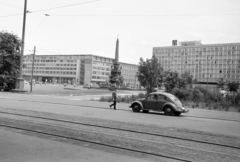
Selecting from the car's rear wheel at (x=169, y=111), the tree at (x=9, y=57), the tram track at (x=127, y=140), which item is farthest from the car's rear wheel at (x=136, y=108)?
the tree at (x=9, y=57)

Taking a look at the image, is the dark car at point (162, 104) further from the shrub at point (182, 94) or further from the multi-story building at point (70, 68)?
the multi-story building at point (70, 68)

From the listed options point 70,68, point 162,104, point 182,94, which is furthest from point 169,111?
point 70,68

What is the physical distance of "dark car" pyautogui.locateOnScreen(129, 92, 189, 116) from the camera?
16141 millimetres

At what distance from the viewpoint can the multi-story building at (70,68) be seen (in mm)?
142500

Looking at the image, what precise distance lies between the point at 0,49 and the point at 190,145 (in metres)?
36.3

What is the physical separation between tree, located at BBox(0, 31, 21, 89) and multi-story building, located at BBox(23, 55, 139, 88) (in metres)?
101

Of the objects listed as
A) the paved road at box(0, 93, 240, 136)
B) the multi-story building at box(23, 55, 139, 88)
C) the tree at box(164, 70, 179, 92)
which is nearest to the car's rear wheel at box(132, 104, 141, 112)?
the paved road at box(0, 93, 240, 136)

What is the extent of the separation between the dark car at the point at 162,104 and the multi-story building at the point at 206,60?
82652mm

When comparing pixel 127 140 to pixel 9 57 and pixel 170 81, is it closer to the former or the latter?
pixel 9 57

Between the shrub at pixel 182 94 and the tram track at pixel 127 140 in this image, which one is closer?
the tram track at pixel 127 140

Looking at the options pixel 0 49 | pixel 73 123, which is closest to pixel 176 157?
pixel 73 123

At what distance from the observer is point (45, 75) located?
149000 mm

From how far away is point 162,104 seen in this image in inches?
653

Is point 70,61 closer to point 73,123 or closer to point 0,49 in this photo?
point 0,49
